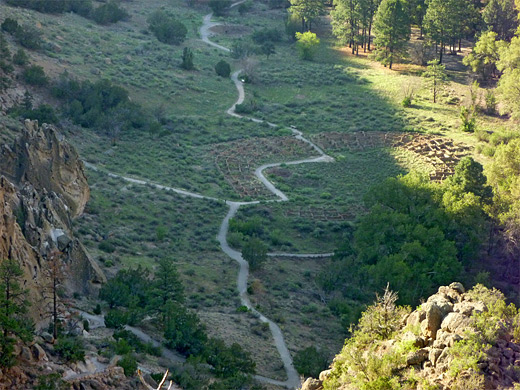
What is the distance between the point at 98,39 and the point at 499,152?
180 ft

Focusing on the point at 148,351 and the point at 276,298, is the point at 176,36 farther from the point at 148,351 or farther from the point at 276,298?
the point at 148,351

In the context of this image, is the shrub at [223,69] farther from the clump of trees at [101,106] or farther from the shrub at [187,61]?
the clump of trees at [101,106]

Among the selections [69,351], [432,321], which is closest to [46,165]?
[69,351]

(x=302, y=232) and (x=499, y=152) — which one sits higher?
(x=499, y=152)

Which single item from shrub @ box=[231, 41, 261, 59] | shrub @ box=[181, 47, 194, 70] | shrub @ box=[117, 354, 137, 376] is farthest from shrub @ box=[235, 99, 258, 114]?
shrub @ box=[117, 354, 137, 376]

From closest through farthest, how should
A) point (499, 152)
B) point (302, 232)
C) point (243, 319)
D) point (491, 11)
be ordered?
1. point (243, 319)
2. point (499, 152)
3. point (302, 232)
4. point (491, 11)

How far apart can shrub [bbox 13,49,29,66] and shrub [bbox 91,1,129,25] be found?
27870 mm

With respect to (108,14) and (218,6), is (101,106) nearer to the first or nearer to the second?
(108,14)

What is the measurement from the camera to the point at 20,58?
243ft

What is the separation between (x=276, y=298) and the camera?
48844 mm

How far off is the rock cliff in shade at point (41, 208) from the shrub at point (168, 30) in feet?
171

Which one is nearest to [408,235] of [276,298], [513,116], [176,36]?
[276,298]

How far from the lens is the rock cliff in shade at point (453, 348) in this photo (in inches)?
794

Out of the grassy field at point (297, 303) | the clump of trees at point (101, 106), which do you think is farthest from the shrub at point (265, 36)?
the grassy field at point (297, 303)
